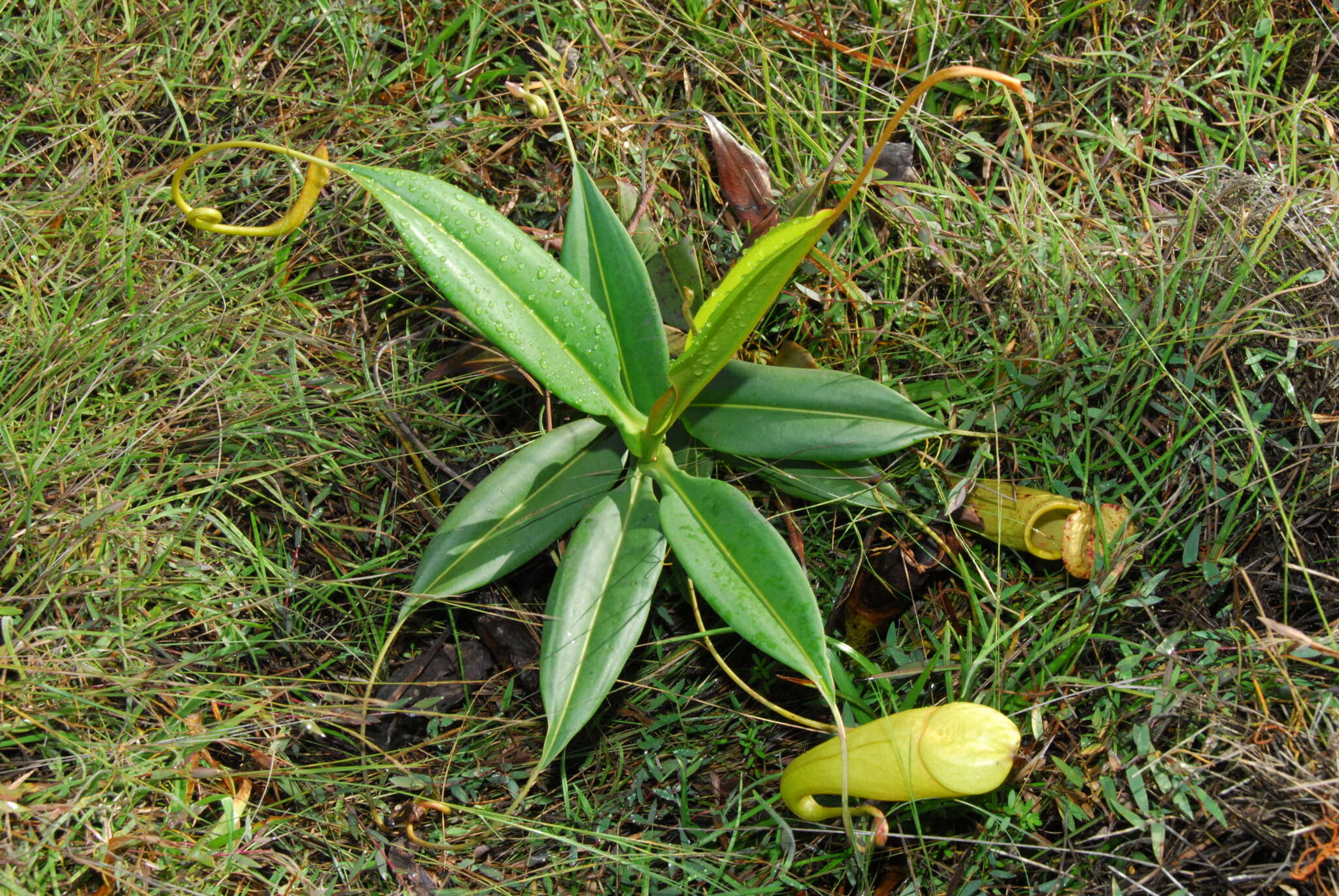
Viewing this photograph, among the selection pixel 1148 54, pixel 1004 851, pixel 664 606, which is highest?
pixel 1148 54

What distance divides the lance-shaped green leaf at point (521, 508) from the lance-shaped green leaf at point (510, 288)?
0.12 metres

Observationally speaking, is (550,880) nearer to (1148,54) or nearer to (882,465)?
(882,465)

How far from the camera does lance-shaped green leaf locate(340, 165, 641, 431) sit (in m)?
1.63

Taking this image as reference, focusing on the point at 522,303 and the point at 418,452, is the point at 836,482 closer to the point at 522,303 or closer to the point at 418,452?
the point at 522,303

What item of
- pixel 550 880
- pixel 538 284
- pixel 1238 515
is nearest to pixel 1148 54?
pixel 1238 515

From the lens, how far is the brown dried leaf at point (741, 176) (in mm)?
2150

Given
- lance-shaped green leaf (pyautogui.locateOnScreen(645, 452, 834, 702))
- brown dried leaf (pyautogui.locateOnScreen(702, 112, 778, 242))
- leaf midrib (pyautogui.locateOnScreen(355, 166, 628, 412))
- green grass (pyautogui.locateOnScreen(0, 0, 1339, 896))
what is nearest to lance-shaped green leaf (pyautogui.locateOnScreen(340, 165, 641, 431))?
leaf midrib (pyautogui.locateOnScreen(355, 166, 628, 412))

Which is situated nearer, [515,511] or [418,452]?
[515,511]

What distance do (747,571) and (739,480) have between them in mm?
369

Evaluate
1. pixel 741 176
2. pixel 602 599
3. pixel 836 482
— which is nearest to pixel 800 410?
pixel 836 482

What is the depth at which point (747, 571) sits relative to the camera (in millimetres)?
1658

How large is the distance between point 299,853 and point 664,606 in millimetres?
832

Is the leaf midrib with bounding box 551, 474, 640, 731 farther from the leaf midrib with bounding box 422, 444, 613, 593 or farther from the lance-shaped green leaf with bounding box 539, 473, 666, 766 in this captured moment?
the leaf midrib with bounding box 422, 444, 613, 593

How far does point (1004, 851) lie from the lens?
1677 mm
